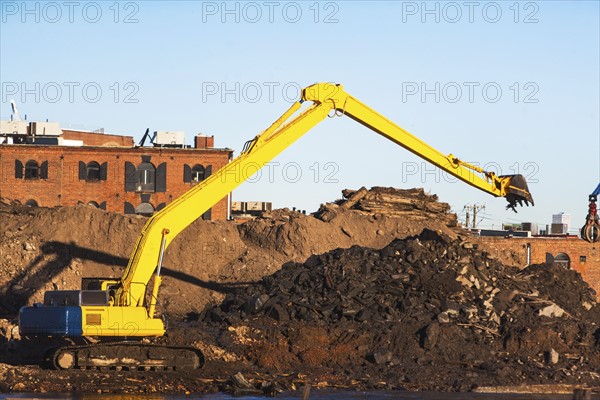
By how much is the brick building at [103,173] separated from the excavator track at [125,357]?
107 ft

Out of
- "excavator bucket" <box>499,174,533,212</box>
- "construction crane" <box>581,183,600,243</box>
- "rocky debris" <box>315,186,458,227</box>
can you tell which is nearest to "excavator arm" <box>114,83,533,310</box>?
"excavator bucket" <box>499,174,533,212</box>

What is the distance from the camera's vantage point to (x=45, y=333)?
2647 cm

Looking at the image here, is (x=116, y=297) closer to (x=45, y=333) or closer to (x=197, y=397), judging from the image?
(x=45, y=333)

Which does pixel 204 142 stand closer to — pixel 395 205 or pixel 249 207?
pixel 249 207

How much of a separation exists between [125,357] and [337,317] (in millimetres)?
6702

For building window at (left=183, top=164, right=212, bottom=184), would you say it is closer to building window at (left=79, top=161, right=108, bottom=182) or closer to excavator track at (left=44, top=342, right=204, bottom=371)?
building window at (left=79, top=161, right=108, bottom=182)

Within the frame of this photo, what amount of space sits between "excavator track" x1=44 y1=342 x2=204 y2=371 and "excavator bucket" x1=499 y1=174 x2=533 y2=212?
11089 millimetres

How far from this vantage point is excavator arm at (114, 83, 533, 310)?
27.5 m

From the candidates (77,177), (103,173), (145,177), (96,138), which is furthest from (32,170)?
(96,138)

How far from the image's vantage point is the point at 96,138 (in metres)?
71.1

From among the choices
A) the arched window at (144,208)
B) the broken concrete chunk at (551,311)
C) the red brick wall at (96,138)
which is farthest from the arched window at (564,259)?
the broken concrete chunk at (551,311)

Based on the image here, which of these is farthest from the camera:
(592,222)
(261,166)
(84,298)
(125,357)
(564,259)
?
(564,259)

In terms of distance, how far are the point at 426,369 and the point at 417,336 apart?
1.71m

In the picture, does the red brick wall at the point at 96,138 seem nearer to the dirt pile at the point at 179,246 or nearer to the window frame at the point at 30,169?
the window frame at the point at 30,169
